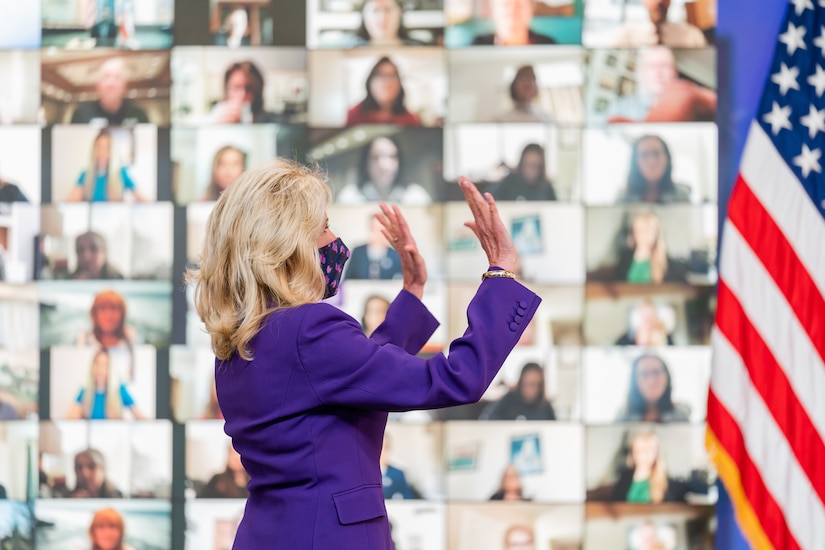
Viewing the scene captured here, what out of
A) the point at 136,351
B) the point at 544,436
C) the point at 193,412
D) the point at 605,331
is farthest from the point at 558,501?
the point at 136,351

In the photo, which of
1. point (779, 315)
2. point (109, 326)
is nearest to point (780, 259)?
point (779, 315)

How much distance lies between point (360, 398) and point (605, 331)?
67.3 inches

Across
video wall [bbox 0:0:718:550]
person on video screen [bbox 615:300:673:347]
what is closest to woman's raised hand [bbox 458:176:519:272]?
video wall [bbox 0:0:718:550]

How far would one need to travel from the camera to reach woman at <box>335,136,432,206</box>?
11.5 feet

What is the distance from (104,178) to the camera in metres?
3.55

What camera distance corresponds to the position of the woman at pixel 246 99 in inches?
139

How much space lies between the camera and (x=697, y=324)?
3.50 m

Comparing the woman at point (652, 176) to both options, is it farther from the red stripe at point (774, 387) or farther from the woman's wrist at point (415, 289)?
the woman's wrist at point (415, 289)

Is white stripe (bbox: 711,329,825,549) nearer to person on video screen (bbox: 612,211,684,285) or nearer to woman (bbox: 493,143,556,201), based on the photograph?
person on video screen (bbox: 612,211,684,285)

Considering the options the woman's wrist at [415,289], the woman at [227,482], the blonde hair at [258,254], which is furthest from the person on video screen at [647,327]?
the blonde hair at [258,254]

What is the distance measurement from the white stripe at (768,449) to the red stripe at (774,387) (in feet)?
0.06

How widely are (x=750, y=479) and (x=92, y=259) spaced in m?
2.39

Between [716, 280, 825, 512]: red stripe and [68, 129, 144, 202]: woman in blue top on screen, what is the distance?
2.09 metres

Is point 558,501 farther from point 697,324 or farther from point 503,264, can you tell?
point 503,264
